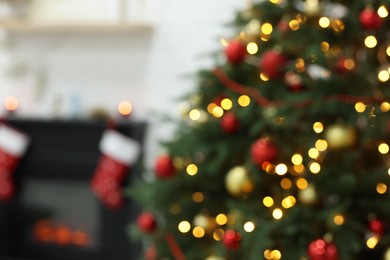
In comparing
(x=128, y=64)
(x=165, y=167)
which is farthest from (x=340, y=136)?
(x=128, y=64)

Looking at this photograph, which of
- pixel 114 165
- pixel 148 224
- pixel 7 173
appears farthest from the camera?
pixel 7 173

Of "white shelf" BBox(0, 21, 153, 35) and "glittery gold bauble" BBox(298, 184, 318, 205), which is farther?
"white shelf" BBox(0, 21, 153, 35)

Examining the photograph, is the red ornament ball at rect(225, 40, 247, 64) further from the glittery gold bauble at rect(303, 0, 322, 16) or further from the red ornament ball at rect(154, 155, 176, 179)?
the red ornament ball at rect(154, 155, 176, 179)

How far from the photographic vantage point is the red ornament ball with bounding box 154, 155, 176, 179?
1625 millimetres

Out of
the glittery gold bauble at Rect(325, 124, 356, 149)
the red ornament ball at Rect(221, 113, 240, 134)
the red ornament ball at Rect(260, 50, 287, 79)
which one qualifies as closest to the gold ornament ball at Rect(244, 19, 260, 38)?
the red ornament ball at Rect(260, 50, 287, 79)

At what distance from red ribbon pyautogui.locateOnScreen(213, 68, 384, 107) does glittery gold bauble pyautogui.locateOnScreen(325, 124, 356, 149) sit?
64 mm

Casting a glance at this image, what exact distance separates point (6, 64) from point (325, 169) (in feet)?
7.70

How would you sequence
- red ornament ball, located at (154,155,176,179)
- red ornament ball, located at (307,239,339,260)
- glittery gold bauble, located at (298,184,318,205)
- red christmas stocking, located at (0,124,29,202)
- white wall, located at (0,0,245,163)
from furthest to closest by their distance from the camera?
red christmas stocking, located at (0,124,29,202), white wall, located at (0,0,245,163), red ornament ball, located at (154,155,176,179), glittery gold bauble, located at (298,184,318,205), red ornament ball, located at (307,239,339,260)

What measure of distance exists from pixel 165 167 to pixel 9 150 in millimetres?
1606

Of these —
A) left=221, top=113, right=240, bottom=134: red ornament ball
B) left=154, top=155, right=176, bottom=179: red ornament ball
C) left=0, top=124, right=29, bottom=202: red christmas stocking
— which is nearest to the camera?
left=221, top=113, right=240, bottom=134: red ornament ball

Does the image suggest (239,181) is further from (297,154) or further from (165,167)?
(165,167)

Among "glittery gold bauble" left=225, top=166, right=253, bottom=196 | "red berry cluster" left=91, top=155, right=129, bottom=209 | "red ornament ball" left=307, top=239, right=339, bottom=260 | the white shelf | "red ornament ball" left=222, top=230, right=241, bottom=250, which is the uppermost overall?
"glittery gold bauble" left=225, top=166, right=253, bottom=196

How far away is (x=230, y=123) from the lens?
4.86 feet

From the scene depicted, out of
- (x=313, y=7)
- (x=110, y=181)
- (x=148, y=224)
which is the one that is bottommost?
(x=110, y=181)
